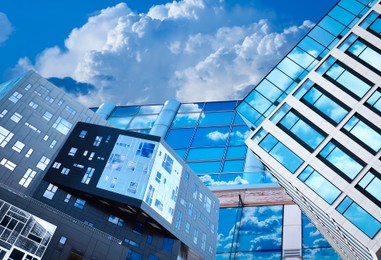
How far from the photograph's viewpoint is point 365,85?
123ft

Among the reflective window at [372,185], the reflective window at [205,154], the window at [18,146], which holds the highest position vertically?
the reflective window at [205,154]

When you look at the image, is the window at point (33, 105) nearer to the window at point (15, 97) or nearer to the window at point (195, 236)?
the window at point (15, 97)

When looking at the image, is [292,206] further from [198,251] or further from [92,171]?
[92,171]

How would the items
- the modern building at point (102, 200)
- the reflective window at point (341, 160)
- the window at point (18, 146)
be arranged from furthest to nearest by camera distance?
the window at point (18, 146) < the modern building at point (102, 200) < the reflective window at point (341, 160)

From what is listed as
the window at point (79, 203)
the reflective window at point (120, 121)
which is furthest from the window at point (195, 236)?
the reflective window at point (120, 121)

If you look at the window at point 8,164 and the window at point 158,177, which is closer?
the window at point 8,164

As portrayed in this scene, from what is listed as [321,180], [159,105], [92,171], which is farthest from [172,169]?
[159,105]

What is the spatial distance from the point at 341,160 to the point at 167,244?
29527 mm

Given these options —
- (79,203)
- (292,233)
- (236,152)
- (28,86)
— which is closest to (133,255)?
(79,203)

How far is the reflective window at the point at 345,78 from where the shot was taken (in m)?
37.5

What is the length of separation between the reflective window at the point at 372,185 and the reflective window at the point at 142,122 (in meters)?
77.4

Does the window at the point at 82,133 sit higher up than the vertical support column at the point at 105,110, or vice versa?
the vertical support column at the point at 105,110

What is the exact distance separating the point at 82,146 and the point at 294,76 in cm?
3165

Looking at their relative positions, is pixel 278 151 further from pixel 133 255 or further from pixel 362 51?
pixel 133 255
